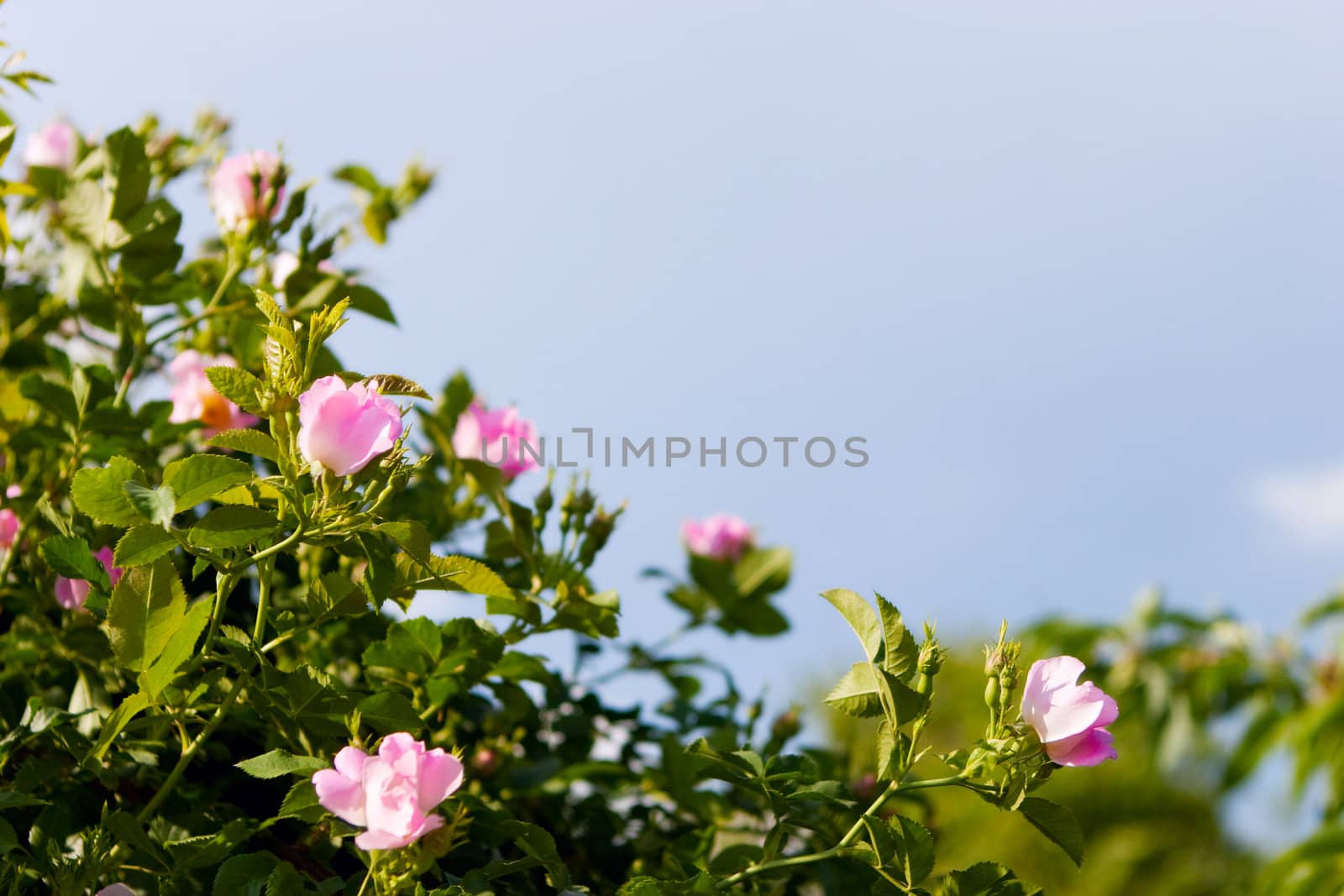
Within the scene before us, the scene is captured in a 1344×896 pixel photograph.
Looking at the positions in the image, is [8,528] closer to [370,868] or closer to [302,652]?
[302,652]

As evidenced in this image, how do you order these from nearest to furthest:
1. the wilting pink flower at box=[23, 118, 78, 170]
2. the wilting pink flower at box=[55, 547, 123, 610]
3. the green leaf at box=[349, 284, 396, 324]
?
the wilting pink flower at box=[55, 547, 123, 610], the green leaf at box=[349, 284, 396, 324], the wilting pink flower at box=[23, 118, 78, 170]

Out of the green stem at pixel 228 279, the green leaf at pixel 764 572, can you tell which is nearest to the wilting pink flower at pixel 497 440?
the green stem at pixel 228 279

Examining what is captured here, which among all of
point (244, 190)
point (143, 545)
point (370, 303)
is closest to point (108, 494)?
point (143, 545)

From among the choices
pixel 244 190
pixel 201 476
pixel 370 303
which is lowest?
pixel 201 476

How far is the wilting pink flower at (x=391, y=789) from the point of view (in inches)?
21.5

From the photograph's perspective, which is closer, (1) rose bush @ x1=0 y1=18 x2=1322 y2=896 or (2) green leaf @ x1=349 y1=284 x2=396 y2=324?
(1) rose bush @ x1=0 y1=18 x2=1322 y2=896

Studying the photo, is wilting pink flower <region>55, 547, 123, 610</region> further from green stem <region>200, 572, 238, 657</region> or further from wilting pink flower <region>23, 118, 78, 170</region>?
wilting pink flower <region>23, 118, 78, 170</region>

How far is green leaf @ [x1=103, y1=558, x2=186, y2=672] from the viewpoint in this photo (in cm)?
58

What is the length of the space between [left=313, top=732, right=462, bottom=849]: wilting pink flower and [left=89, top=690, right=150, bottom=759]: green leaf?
11 centimetres

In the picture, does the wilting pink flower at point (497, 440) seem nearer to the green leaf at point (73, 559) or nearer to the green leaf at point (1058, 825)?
the green leaf at point (73, 559)

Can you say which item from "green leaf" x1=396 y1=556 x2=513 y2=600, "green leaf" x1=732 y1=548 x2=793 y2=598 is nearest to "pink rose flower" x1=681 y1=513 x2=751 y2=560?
"green leaf" x1=732 y1=548 x2=793 y2=598

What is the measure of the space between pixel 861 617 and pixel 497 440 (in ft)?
1.48

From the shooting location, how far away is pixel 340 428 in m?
0.54

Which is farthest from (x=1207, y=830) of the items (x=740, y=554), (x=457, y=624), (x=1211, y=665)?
(x=457, y=624)
